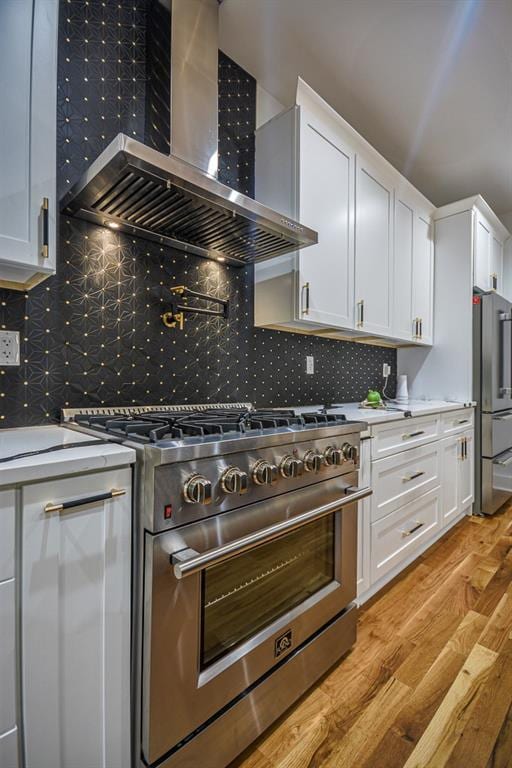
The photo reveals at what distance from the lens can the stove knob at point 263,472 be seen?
1.09 meters

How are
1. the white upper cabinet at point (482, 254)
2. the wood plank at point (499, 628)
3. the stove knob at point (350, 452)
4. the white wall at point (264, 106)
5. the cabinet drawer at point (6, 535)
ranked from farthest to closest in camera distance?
the white upper cabinet at point (482, 254) < the white wall at point (264, 106) < the wood plank at point (499, 628) < the stove knob at point (350, 452) < the cabinet drawer at point (6, 535)

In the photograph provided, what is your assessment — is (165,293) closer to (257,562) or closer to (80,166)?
(80,166)

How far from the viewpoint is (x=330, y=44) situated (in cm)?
195

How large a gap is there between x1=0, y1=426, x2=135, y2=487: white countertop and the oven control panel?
0.11m

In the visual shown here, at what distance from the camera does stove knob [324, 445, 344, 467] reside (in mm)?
1340

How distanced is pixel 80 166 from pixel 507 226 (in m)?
4.22

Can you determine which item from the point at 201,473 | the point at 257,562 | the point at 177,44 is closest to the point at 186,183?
the point at 177,44

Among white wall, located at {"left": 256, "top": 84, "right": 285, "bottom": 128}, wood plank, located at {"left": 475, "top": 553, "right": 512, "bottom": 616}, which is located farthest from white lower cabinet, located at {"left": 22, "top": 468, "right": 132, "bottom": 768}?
white wall, located at {"left": 256, "top": 84, "right": 285, "bottom": 128}

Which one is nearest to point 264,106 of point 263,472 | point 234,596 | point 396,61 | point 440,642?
point 396,61

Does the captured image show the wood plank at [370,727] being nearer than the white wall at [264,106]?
Yes

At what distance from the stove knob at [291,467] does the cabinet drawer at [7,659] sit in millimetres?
721

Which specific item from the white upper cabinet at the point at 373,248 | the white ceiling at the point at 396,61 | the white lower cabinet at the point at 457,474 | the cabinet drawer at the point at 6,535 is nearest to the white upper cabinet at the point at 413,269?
the white upper cabinet at the point at 373,248

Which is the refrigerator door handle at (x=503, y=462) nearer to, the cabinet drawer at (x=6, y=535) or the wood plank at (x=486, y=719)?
the wood plank at (x=486, y=719)

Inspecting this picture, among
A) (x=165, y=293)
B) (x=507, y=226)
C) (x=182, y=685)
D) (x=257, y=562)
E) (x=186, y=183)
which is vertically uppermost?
(x=507, y=226)
